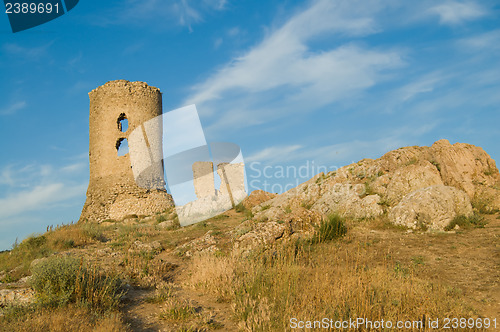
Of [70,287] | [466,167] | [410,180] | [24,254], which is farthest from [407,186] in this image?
[24,254]

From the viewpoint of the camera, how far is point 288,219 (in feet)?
28.7

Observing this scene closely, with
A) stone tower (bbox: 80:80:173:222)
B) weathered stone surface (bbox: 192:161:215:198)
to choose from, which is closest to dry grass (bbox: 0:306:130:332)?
stone tower (bbox: 80:80:173:222)

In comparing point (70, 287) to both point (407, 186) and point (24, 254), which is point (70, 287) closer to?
point (24, 254)

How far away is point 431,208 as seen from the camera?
9.26 meters

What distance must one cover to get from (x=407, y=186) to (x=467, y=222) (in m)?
2.20

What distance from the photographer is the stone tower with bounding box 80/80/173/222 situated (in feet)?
67.6

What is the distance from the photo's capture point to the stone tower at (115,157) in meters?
20.6

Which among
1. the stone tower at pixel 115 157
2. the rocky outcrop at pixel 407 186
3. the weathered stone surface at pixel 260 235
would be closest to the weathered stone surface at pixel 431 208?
the rocky outcrop at pixel 407 186

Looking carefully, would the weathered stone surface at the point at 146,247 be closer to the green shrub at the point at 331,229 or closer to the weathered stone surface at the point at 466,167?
the green shrub at the point at 331,229

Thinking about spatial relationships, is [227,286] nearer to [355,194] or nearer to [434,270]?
[434,270]

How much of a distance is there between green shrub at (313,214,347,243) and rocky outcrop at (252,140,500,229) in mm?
380

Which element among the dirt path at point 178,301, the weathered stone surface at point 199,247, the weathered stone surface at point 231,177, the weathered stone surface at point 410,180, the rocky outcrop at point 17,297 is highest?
the weathered stone surface at point 231,177

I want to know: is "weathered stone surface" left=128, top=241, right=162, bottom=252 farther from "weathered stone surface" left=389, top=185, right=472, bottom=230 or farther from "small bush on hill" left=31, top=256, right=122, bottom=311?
"weathered stone surface" left=389, top=185, right=472, bottom=230

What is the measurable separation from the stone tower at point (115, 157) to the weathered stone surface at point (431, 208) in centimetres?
1592
